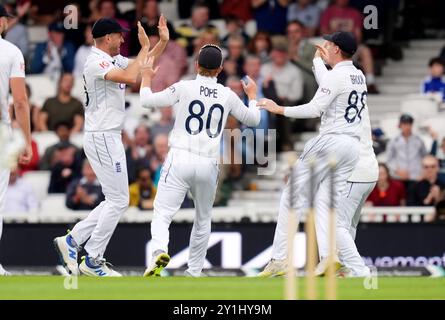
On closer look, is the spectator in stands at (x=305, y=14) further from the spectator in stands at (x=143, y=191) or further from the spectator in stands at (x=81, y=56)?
the spectator in stands at (x=143, y=191)

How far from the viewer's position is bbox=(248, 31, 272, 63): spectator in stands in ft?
82.1

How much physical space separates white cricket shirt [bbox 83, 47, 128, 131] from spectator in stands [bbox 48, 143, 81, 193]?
738 cm

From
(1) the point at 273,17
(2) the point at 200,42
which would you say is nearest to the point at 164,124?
(2) the point at 200,42

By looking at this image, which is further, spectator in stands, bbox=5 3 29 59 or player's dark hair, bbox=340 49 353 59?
spectator in stands, bbox=5 3 29 59

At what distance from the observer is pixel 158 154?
2330 centimetres

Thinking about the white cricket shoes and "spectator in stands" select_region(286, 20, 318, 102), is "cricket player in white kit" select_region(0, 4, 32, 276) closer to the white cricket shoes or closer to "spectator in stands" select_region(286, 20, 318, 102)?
the white cricket shoes

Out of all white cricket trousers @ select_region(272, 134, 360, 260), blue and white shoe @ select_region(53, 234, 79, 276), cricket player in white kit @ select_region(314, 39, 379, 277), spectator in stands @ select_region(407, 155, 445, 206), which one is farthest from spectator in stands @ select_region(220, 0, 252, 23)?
blue and white shoe @ select_region(53, 234, 79, 276)

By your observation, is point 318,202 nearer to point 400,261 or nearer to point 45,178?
point 400,261

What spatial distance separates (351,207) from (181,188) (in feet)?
6.06

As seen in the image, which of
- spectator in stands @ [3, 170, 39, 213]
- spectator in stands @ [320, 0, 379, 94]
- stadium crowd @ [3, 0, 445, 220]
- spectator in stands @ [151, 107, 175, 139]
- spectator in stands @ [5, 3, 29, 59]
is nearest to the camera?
stadium crowd @ [3, 0, 445, 220]

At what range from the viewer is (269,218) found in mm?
21938
